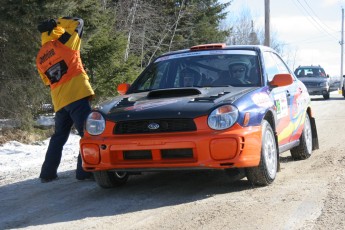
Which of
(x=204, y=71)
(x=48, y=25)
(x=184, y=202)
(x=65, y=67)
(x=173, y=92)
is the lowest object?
(x=184, y=202)

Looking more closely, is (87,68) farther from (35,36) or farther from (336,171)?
(336,171)

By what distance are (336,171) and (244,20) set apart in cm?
6102

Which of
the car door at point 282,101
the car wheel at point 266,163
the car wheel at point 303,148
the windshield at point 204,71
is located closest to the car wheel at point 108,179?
the windshield at point 204,71

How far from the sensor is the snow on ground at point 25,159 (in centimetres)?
712

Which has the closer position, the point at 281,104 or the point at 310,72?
the point at 281,104

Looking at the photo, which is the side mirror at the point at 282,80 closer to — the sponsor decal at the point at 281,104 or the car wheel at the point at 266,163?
the sponsor decal at the point at 281,104

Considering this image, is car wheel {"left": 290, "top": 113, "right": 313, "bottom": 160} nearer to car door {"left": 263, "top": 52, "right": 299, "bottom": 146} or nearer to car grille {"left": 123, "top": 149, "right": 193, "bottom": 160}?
car door {"left": 263, "top": 52, "right": 299, "bottom": 146}

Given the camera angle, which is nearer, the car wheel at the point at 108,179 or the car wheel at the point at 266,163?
the car wheel at the point at 266,163

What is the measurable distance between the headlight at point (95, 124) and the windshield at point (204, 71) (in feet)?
3.56

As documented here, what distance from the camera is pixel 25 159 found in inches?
328

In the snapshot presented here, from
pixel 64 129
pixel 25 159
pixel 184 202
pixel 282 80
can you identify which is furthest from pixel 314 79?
pixel 184 202

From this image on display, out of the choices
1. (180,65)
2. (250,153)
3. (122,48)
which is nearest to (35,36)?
(122,48)

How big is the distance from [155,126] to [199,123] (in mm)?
450

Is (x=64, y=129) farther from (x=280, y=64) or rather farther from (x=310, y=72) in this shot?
(x=310, y=72)
